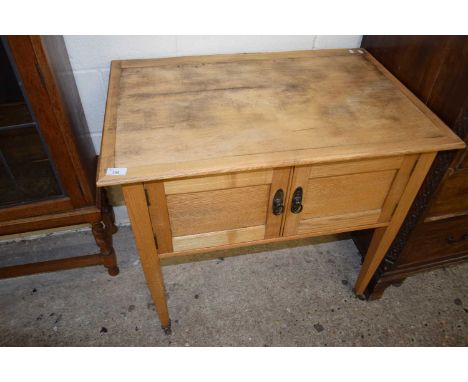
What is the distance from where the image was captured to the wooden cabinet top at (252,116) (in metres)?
0.96

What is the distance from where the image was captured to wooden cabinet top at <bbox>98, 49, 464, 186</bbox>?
0.96 metres

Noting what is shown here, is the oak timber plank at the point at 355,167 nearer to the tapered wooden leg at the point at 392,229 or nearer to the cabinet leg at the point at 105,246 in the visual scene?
the tapered wooden leg at the point at 392,229

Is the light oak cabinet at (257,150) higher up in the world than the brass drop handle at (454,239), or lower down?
higher up

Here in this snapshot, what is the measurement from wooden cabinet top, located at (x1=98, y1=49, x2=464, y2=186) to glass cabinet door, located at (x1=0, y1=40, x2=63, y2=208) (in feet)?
0.88

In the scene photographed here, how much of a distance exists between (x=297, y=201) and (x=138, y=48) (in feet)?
2.89

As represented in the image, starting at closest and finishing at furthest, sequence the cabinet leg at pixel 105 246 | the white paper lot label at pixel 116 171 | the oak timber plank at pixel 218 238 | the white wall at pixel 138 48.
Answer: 1. the white paper lot label at pixel 116 171
2. the oak timber plank at pixel 218 238
3. the white wall at pixel 138 48
4. the cabinet leg at pixel 105 246

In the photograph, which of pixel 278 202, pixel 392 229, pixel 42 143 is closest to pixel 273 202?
pixel 278 202

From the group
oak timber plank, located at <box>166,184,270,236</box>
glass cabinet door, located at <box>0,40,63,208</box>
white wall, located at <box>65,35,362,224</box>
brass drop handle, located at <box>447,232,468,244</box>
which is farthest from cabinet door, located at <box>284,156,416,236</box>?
glass cabinet door, located at <box>0,40,63,208</box>

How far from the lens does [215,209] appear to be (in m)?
1.09

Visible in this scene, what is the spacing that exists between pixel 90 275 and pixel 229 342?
2.56 feet

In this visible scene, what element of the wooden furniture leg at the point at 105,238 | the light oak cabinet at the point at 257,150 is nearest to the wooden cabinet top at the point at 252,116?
the light oak cabinet at the point at 257,150

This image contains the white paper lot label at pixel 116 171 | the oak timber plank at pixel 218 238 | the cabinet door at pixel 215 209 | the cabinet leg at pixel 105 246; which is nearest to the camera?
the white paper lot label at pixel 116 171

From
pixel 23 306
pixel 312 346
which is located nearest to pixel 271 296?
pixel 312 346
